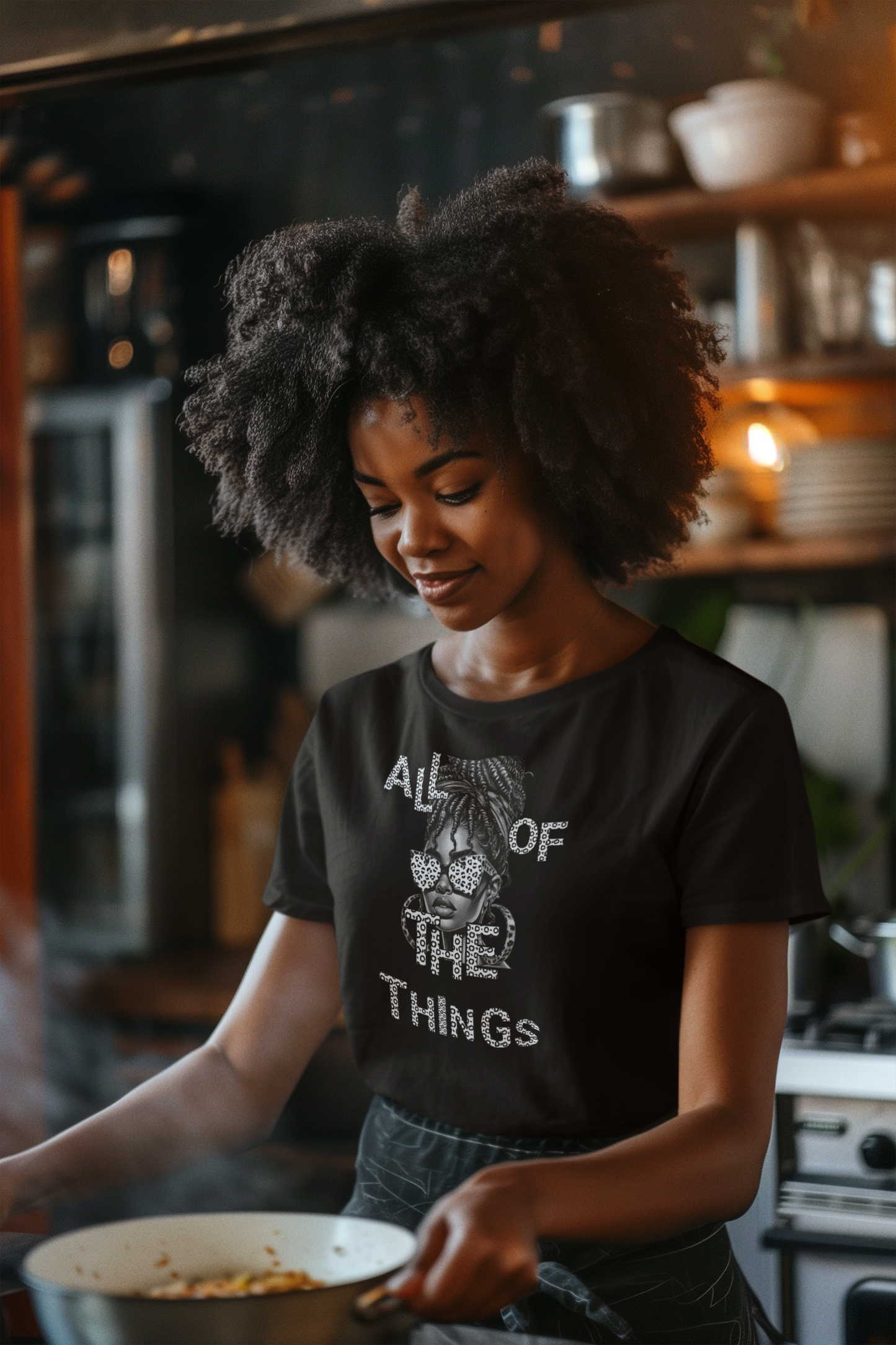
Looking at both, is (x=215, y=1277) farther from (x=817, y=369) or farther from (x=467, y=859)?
(x=817, y=369)

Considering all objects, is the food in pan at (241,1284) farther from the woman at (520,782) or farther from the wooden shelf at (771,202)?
the wooden shelf at (771,202)

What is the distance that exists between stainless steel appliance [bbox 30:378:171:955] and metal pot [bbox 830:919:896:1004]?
1515mm

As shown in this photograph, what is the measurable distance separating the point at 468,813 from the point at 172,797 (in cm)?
198

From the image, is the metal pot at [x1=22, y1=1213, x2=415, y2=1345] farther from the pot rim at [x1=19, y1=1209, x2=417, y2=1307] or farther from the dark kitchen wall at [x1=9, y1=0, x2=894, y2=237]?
the dark kitchen wall at [x1=9, y1=0, x2=894, y2=237]

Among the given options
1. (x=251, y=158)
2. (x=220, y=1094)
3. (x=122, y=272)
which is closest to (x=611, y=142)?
(x=251, y=158)

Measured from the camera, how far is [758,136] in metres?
2.34

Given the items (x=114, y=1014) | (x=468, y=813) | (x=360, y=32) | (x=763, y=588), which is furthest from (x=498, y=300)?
(x=114, y=1014)

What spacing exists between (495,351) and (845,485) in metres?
1.42

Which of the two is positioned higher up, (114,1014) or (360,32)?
(360,32)

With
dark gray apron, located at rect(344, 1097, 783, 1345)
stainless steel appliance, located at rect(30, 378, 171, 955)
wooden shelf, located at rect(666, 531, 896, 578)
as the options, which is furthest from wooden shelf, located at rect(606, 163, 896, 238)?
dark gray apron, located at rect(344, 1097, 783, 1345)

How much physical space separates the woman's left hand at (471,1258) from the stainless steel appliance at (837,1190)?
4.05 ft

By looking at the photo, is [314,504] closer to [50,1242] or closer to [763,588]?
[50,1242]

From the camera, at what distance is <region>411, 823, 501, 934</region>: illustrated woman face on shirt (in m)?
1.12

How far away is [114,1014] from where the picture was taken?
276cm
